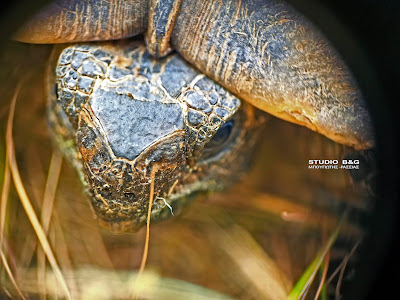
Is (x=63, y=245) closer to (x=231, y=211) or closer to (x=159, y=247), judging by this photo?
(x=159, y=247)

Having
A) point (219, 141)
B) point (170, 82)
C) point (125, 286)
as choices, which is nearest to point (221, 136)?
point (219, 141)

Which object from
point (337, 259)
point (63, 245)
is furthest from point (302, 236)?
point (63, 245)

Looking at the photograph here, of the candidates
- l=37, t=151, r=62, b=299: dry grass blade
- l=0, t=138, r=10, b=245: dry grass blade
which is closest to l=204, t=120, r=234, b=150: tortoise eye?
l=37, t=151, r=62, b=299: dry grass blade

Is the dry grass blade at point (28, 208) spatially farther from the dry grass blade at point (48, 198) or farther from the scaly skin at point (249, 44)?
the scaly skin at point (249, 44)

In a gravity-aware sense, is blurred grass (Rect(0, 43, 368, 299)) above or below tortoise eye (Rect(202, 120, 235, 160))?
below

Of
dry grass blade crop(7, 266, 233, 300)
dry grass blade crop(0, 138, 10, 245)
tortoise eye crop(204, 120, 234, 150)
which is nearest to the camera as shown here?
tortoise eye crop(204, 120, 234, 150)

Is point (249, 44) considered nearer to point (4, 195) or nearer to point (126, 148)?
point (126, 148)

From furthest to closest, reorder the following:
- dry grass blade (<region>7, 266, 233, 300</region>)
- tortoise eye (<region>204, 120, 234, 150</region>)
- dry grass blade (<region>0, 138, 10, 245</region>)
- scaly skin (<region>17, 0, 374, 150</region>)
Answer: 1. dry grass blade (<region>7, 266, 233, 300</region>)
2. dry grass blade (<region>0, 138, 10, 245</region>)
3. tortoise eye (<region>204, 120, 234, 150</region>)
4. scaly skin (<region>17, 0, 374, 150</region>)

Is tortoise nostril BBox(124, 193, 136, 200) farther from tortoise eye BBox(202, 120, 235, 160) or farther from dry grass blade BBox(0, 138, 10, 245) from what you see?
dry grass blade BBox(0, 138, 10, 245)
